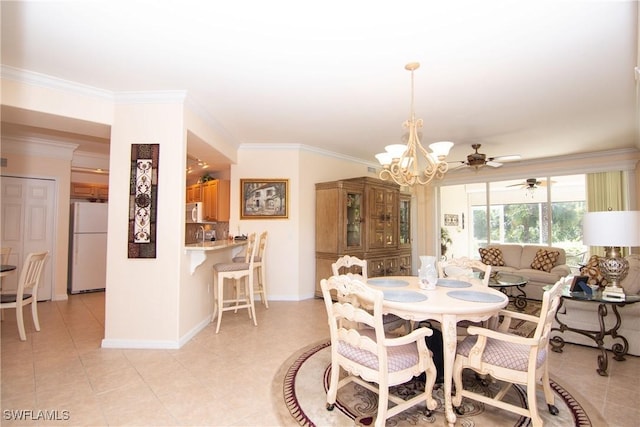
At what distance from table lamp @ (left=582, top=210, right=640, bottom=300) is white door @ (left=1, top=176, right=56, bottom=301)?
683cm

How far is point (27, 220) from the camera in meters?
4.62

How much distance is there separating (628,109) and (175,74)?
15.3 ft

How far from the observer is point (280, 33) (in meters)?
2.09

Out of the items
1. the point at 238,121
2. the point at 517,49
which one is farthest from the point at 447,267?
the point at 238,121

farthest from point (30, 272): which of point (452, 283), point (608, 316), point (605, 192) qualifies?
point (605, 192)

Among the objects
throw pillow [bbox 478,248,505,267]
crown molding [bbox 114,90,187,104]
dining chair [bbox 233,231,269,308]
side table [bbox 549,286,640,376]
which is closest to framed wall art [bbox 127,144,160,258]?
crown molding [bbox 114,90,187,104]

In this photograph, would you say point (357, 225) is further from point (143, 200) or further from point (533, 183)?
point (533, 183)

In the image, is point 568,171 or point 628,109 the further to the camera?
point 568,171

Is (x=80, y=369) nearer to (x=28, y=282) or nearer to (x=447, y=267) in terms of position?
(x=28, y=282)

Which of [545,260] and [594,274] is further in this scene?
[545,260]

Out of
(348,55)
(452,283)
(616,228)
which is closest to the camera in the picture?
(348,55)

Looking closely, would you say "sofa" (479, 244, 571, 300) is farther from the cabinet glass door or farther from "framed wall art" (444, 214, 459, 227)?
the cabinet glass door

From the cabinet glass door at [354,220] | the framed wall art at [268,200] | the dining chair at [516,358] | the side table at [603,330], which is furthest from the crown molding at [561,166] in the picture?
the dining chair at [516,358]

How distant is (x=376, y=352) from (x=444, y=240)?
6109mm
